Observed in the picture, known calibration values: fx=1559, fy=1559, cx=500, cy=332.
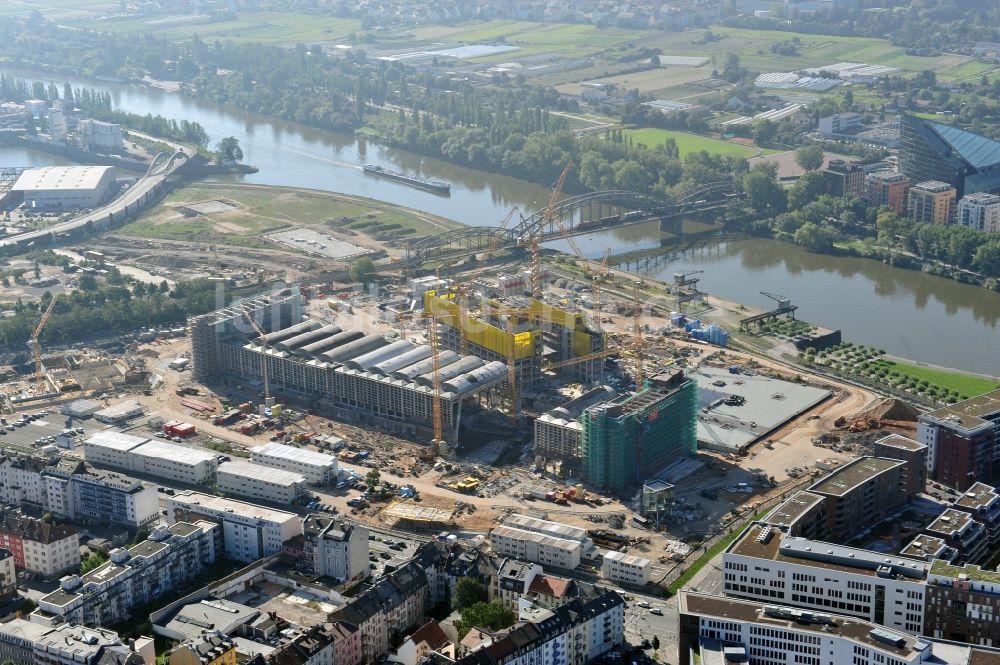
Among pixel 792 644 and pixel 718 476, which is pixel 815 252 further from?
pixel 792 644

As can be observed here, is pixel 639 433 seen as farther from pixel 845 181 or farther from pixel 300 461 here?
pixel 845 181

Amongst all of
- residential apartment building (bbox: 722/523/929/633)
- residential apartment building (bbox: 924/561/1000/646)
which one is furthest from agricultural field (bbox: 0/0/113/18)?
residential apartment building (bbox: 924/561/1000/646)

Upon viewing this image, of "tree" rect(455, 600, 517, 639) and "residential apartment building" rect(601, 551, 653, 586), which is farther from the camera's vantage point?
"residential apartment building" rect(601, 551, 653, 586)

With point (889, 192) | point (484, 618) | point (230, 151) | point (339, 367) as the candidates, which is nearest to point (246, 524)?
point (484, 618)

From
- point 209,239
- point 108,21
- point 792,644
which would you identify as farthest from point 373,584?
point 108,21

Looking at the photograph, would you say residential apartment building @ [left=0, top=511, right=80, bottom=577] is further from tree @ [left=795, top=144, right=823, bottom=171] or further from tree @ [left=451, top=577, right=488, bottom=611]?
tree @ [left=795, top=144, right=823, bottom=171]

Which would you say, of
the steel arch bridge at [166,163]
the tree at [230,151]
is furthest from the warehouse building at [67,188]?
the tree at [230,151]
